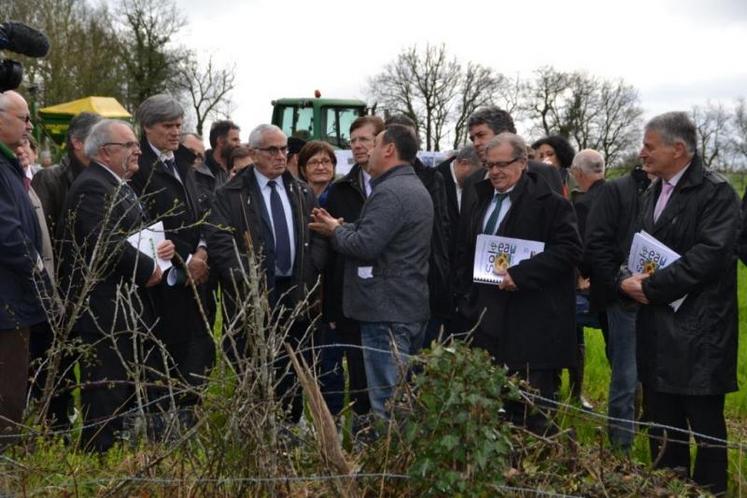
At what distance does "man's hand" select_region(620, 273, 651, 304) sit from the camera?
16.9 feet

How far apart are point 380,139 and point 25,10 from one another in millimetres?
35699

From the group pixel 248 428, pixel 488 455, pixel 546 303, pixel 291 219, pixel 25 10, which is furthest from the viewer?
pixel 25 10

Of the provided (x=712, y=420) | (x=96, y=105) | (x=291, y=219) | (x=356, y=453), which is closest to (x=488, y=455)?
(x=356, y=453)

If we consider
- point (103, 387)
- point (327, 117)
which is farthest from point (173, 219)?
point (327, 117)

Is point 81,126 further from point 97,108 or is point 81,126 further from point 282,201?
point 97,108

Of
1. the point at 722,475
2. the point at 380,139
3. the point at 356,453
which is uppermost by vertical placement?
the point at 380,139

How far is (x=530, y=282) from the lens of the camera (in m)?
5.60

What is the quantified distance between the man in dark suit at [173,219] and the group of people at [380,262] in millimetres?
13

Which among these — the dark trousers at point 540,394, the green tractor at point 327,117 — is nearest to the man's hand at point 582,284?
the dark trousers at point 540,394

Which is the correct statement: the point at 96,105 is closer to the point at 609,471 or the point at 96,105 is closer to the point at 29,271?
the point at 29,271

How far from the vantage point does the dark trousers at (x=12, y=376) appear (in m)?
5.04

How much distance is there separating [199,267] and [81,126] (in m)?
1.35

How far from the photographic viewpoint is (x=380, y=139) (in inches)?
237

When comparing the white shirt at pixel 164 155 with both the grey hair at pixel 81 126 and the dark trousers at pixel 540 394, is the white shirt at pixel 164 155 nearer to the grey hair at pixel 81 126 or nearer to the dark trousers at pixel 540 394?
the grey hair at pixel 81 126
